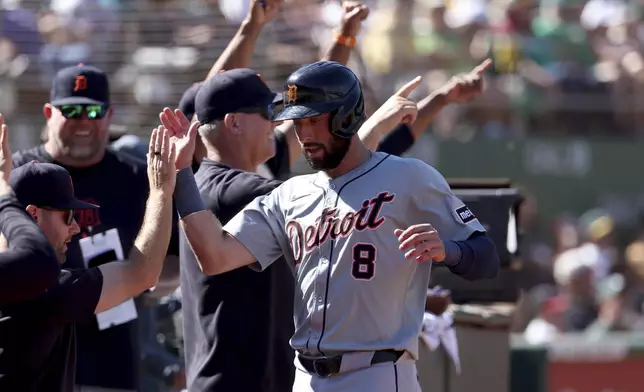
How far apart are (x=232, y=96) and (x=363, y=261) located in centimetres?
117

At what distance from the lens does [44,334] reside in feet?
12.1

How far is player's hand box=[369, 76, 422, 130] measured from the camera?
4934 millimetres

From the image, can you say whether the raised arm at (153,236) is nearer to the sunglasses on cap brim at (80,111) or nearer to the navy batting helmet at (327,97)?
the navy batting helmet at (327,97)

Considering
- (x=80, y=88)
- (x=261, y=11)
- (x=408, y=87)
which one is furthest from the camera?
(x=261, y=11)

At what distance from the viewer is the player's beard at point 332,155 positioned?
13.1 feet

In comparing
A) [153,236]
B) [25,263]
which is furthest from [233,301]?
[25,263]

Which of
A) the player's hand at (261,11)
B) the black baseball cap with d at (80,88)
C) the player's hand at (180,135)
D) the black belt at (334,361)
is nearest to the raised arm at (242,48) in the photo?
the player's hand at (261,11)

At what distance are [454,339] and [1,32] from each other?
267 inches

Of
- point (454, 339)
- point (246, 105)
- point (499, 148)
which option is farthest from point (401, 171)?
point (499, 148)

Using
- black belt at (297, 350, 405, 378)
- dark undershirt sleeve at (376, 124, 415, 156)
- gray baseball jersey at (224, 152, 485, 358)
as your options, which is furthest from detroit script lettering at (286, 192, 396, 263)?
dark undershirt sleeve at (376, 124, 415, 156)

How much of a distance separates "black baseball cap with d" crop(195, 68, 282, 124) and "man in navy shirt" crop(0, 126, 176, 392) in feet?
2.59

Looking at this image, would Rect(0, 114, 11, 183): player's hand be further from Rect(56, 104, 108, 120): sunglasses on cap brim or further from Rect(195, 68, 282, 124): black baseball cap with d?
Rect(56, 104, 108, 120): sunglasses on cap brim

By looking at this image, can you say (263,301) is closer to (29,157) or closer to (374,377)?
(374,377)

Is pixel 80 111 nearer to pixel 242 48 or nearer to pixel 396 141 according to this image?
pixel 242 48
